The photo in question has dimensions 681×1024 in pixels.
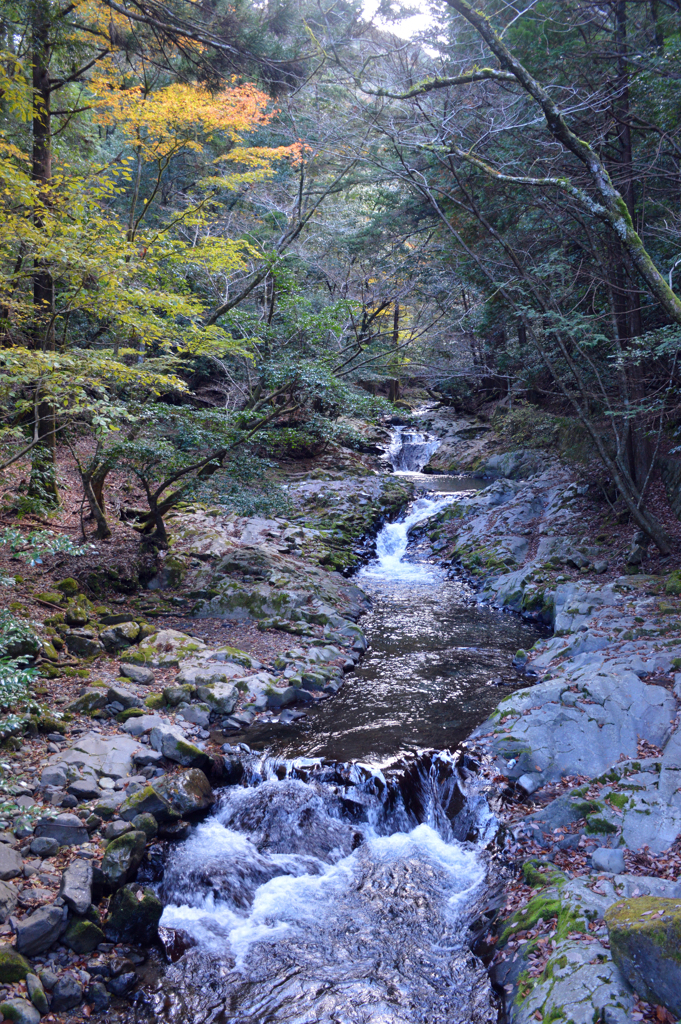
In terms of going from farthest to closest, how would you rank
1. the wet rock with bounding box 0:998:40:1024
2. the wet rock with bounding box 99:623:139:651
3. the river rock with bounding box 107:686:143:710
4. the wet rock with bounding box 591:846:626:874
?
the wet rock with bounding box 99:623:139:651, the river rock with bounding box 107:686:143:710, the wet rock with bounding box 591:846:626:874, the wet rock with bounding box 0:998:40:1024

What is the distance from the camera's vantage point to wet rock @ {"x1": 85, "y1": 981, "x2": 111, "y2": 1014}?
382 cm

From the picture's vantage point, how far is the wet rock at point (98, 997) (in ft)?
12.5

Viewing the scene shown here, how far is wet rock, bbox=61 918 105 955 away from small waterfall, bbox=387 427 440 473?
18.2 metres

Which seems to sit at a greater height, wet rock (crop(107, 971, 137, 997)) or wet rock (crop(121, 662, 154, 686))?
wet rock (crop(121, 662, 154, 686))

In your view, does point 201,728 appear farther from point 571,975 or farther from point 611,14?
point 611,14

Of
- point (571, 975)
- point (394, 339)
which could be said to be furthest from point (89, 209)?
point (571, 975)

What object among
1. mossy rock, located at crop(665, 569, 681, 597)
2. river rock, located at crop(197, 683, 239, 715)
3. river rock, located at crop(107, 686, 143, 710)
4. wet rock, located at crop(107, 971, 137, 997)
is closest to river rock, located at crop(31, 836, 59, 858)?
wet rock, located at crop(107, 971, 137, 997)

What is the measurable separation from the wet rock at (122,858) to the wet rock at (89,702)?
1973 millimetres

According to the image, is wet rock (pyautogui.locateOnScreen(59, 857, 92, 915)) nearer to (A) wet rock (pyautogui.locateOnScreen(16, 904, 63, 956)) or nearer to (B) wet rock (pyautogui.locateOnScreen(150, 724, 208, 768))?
(A) wet rock (pyautogui.locateOnScreen(16, 904, 63, 956))

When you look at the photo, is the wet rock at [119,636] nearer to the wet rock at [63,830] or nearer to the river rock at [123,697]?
the river rock at [123,697]

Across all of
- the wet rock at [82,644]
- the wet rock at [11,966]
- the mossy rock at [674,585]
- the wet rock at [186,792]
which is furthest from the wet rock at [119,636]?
the mossy rock at [674,585]

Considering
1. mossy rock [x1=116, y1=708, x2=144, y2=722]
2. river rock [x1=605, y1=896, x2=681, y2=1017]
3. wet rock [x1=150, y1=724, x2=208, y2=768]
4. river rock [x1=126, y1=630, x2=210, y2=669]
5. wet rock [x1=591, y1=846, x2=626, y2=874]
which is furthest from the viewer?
river rock [x1=126, y1=630, x2=210, y2=669]

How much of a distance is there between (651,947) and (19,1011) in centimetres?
369

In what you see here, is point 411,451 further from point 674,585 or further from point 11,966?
point 11,966
